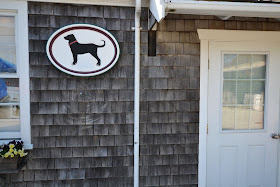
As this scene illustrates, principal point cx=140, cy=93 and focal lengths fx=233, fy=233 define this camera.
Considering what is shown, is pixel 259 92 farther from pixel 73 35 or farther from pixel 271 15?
pixel 73 35

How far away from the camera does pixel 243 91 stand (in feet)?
9.04

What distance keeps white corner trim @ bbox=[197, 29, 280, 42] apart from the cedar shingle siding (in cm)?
7

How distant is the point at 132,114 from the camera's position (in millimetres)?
2564

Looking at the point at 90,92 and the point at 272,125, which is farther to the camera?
the point at 272,125

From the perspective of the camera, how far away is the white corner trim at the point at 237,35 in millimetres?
2598

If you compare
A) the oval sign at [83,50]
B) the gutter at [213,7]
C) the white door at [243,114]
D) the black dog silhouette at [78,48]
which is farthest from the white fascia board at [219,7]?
the black dog silhouette at [78,48]

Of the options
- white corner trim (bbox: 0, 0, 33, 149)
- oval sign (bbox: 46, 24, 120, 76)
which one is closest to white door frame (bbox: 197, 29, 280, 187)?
oval sign (bbox: 46, 24, 120, 76)

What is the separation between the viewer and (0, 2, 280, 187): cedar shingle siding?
2441 mm

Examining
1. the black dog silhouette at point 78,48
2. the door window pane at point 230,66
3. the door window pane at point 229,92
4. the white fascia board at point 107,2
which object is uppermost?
the white fascia board at point 107,2

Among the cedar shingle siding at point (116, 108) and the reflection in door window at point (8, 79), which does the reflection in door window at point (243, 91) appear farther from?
the reflection in door window at point (8, 79)

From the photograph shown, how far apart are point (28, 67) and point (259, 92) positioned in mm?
2610

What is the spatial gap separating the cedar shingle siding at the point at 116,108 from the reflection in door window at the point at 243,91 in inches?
14.2

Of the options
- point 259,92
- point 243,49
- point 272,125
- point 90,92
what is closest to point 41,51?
point 90,92

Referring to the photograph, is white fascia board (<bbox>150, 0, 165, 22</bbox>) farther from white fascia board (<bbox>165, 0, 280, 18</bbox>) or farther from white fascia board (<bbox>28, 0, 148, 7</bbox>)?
white fascia board (<bbox>28, 0, 148, 7</bbox>)
